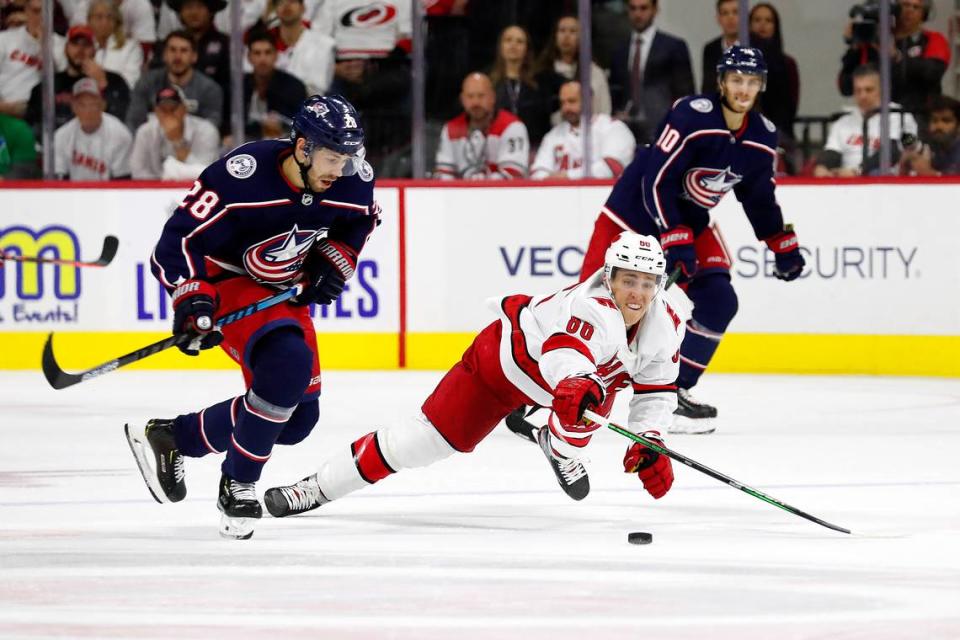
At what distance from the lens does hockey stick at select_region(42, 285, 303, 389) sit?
3.86 m

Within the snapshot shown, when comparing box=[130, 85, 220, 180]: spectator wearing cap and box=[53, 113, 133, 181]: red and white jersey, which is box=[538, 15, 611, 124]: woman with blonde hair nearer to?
box=[130, 85, 220, 180]: spectator wearing cap

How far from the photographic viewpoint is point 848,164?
7305 millimetres

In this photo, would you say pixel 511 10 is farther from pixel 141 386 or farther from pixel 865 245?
pixel 141 386

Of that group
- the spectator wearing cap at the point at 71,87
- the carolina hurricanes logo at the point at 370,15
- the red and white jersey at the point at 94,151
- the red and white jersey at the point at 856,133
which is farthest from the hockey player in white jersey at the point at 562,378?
the spectator wearing cap at the point at 71,87

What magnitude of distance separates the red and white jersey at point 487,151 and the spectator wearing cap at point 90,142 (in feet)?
4.79

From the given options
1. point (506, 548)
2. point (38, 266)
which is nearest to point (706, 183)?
point (506, 548)

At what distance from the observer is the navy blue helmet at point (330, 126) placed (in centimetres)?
362

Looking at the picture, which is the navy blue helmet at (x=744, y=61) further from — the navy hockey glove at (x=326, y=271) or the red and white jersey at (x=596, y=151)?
the red and white jersey at (x=596, y=151)

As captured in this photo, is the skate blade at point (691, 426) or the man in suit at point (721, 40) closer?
the skate blade at point (691, 426)

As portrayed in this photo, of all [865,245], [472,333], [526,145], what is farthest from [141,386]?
[865,245]

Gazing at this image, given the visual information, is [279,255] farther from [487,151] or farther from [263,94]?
[263,94]

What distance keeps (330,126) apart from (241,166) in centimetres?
31

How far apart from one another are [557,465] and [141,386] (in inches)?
129

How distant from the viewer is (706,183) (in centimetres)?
564
